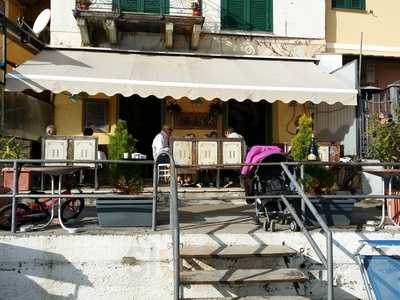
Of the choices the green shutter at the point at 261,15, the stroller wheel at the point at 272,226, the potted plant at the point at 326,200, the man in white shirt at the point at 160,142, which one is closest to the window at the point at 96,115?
the man in white shirt at the point at 160,142

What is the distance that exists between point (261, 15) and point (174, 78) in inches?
154

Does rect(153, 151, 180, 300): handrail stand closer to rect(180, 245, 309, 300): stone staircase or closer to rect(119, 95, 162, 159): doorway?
rect(180, 245, 309, 300): stone staircase

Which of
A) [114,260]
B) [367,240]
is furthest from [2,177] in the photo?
[367,240]

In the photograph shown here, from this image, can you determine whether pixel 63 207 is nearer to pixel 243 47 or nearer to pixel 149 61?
pixel 149 61

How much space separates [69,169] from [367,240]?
13.4 feet

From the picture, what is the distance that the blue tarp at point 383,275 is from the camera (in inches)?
246

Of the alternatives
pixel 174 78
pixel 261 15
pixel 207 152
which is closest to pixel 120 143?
pixel 207 152

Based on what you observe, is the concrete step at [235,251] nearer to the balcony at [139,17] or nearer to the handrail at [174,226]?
the handrail at [174,226]

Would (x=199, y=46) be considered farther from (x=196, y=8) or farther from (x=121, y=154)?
(x=121, y=154)

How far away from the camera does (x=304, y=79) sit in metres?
12.2

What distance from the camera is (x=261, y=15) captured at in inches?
547

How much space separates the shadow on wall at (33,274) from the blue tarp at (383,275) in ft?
11.5

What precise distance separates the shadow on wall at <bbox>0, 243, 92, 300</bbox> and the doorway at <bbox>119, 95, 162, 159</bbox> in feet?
25.2

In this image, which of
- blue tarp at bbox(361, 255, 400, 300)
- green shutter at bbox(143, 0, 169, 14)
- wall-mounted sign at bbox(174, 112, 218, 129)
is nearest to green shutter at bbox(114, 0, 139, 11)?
green shutter at bbox(143, 0, 169, 14)
